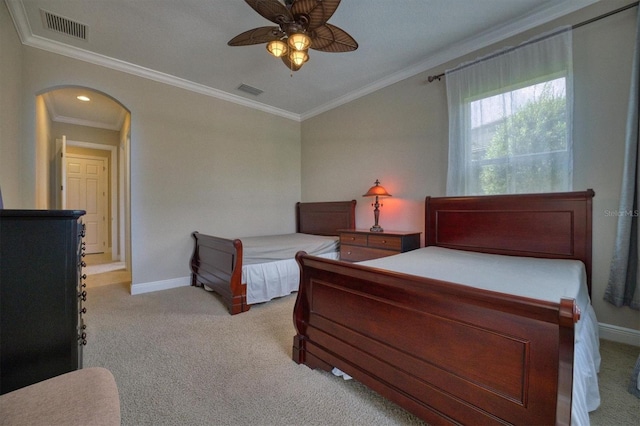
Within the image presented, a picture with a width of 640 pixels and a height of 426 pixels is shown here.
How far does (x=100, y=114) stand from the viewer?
4.80m

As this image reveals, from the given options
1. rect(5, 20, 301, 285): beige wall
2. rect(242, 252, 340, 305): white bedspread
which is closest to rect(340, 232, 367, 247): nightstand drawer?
rect(242, 252, 340, 305): white bedspread

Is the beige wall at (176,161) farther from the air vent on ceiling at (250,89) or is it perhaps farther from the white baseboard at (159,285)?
the air vent on ceiling at (250,89)

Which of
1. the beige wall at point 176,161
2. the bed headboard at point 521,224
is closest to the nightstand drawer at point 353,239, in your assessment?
the bed headboard at point 521,224

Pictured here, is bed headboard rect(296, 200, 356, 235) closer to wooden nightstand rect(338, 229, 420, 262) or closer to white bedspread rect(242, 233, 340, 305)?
wooden nightstand rect(338, 229, 420, 262)

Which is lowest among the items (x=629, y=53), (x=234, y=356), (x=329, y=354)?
(x=234, y=356)

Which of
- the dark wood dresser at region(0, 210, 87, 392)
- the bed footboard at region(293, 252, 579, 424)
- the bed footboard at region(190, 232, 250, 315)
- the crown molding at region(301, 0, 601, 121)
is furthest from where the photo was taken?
the bed footboard at region(190, 232, 250, 315)

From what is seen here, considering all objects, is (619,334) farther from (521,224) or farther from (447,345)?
(447,345)

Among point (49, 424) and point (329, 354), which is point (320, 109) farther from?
point (49, 424)

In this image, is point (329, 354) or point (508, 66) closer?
point (329, 354)

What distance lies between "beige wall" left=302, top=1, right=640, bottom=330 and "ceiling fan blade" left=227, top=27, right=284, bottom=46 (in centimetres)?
209

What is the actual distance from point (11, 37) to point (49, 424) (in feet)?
11.2

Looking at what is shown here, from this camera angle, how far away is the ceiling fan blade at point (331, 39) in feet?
6.49

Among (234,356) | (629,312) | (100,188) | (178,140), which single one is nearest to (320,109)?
(178,140)

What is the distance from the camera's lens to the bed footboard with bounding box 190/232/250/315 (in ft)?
8.96
